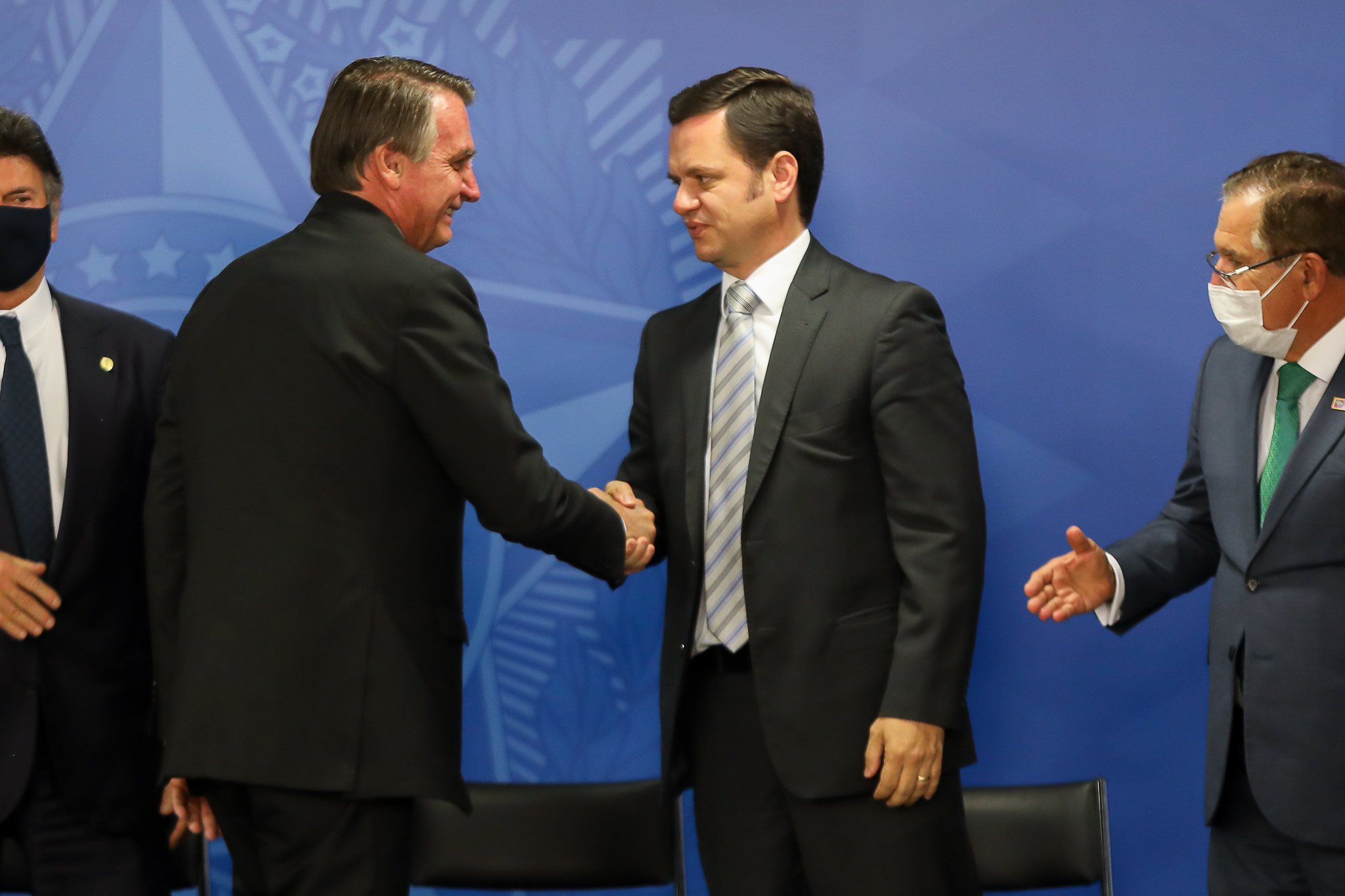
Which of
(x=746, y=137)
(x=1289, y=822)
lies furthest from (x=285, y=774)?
(x=1289, y=822)

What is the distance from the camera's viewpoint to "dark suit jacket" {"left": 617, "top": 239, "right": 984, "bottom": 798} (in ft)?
7.99

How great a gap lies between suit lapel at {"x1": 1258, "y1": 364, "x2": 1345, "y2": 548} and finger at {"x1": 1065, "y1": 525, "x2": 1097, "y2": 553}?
336 mm

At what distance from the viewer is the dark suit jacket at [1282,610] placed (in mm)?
2352

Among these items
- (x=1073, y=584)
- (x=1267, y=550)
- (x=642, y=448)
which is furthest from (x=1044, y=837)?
(x=642, y=448)

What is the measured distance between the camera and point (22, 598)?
8.05 ft

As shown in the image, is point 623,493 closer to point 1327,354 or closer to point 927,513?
point 927,513

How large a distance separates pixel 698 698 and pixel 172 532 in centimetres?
111

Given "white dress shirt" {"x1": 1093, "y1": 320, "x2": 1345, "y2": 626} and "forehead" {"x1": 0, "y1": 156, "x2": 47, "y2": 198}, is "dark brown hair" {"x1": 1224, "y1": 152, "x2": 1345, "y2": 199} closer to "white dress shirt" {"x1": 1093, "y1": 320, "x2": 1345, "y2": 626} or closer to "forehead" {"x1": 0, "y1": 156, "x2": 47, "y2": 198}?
"white dress shirt" {"x1": 1093, "y1": 320, "x2": 1345, "y2": 626}

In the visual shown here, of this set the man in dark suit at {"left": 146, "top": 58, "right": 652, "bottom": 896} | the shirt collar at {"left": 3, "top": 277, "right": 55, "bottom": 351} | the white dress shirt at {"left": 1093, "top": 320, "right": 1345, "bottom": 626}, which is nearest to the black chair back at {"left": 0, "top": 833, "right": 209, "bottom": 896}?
the man in dark suit at {"left": 146, "top": 58, "right": 652, "bottom": 896}

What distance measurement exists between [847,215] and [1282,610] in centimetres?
148

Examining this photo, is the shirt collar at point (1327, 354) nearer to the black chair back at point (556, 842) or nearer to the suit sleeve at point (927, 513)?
the suit sleeve at point (927, 513)

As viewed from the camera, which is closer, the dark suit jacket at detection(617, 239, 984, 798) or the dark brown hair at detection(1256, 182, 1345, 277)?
the dark suit jacket at detection(617, 239, 984, 798)

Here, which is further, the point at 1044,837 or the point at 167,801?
the point at 1044,837

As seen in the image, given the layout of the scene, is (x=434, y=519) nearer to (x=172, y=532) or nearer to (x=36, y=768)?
(x=172, y=532)
